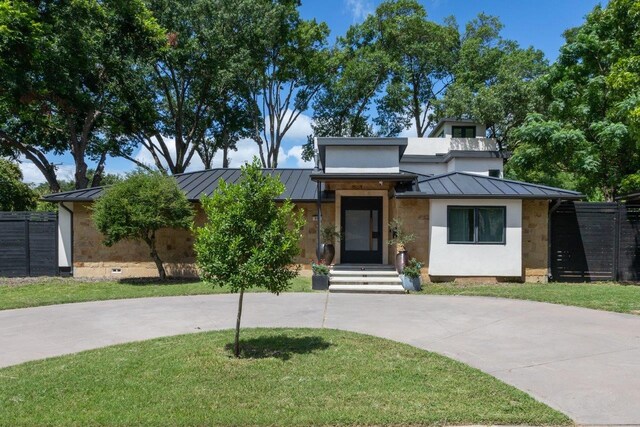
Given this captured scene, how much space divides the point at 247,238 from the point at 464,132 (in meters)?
24.4

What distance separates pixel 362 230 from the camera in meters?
14.6

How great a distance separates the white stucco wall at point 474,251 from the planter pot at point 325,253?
313 centimetres

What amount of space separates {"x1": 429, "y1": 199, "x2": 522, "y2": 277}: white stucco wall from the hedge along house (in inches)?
1.2

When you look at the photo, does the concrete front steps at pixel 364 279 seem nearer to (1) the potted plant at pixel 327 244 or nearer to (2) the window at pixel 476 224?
(1) the potted plant at pixel 327 244

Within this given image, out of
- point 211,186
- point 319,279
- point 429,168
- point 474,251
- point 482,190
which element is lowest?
point 319,279

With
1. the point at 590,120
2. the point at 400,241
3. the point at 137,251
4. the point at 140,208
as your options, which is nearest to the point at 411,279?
the point at 400,241

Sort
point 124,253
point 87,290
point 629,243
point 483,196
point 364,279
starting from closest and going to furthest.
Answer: point 87,290 → point 364,279 → point 483,196 → point 629,243 → point 124,253

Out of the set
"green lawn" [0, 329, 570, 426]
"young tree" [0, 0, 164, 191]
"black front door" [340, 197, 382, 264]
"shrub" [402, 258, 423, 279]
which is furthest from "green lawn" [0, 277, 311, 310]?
"young tree" [0, 0, 164, 191]


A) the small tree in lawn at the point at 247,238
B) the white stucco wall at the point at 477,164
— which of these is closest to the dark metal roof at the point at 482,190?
the small tree in lawn at the point at 247,238

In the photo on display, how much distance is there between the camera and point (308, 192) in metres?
14.5

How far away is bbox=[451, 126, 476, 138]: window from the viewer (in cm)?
2681

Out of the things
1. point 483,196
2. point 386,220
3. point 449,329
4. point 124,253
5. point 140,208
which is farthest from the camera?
point 386,220

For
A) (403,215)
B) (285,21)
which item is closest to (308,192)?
(403,215)

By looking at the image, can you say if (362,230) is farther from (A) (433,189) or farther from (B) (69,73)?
(B) (69,73)
